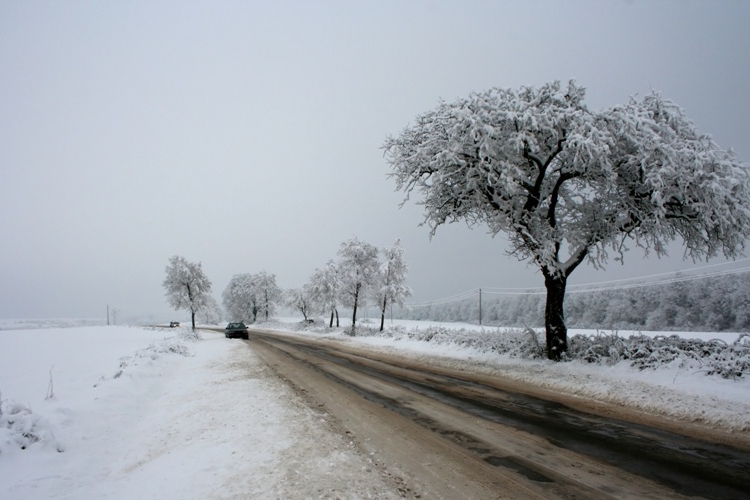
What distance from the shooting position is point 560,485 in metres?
3.81

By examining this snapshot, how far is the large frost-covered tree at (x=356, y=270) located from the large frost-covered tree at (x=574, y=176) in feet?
94.2

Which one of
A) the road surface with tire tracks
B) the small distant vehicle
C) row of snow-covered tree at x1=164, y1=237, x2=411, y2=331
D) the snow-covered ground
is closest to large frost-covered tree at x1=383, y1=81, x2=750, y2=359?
the snow-covered ground

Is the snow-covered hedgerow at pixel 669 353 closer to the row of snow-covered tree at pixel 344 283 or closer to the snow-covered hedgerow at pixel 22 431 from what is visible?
the snow-covered hedgerow at pixel 22 431

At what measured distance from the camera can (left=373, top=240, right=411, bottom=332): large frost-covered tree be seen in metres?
40.2

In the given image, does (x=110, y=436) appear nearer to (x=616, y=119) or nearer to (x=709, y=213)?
(x=616, y=119)

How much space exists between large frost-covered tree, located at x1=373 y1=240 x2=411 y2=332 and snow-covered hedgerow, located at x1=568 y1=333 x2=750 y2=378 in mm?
28784

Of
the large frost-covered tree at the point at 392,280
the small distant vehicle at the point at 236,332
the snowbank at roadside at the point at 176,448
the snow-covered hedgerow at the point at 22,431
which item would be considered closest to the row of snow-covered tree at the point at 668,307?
the large frost-covered tree at the point at 392,280

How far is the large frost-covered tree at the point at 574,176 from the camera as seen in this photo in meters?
9.85

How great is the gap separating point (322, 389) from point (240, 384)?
2.70 m

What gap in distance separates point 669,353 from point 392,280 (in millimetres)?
32264

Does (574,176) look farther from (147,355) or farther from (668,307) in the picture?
(668,307)

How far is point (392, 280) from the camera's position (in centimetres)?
4097

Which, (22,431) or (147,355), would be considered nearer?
(22,431)

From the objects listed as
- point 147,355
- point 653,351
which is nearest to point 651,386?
point 653,351
